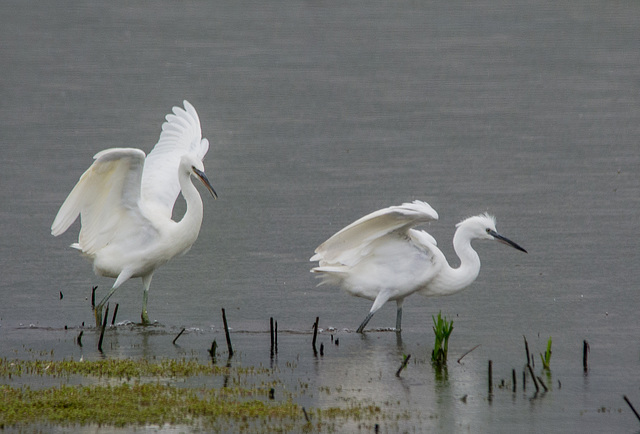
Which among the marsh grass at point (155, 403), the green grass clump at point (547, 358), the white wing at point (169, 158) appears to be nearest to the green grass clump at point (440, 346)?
the green grass clump at point (547, 358)

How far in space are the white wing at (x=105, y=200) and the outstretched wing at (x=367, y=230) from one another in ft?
5.52

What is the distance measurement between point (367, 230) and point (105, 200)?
2357 millimetres

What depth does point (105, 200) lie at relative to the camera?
9.62m

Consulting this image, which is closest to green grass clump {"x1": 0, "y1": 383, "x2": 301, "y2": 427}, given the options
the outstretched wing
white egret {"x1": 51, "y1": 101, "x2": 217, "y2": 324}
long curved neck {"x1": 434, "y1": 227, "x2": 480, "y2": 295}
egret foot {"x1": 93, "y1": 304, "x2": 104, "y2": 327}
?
egret foot {"x1": 93, "y1": 304, "x2": 104, "y2": 327}

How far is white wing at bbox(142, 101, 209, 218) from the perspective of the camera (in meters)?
10.6

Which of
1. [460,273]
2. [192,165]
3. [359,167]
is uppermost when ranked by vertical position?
[359,167]

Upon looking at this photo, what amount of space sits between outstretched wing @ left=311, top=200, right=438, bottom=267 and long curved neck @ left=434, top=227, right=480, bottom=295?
533 millimetres

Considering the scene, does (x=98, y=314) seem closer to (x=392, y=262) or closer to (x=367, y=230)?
(x=367, y=230)

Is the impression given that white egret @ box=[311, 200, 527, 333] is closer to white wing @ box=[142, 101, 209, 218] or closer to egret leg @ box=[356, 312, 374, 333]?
egret leg @ box=[356, 312, 374, 333]

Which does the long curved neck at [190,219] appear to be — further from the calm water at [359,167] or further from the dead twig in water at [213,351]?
the dead twig in water at [213,351]

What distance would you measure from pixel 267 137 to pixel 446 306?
689cm

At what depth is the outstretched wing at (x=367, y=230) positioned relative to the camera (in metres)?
8.94

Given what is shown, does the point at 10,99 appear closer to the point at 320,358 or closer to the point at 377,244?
the point at 377,244

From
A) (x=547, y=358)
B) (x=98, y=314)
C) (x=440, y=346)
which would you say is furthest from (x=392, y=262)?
(x=98, y=314)
